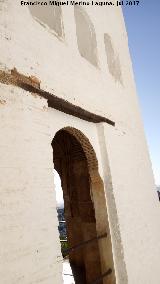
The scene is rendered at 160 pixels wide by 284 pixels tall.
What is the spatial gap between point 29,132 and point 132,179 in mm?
3309

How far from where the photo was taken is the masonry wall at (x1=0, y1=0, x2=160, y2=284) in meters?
3.36

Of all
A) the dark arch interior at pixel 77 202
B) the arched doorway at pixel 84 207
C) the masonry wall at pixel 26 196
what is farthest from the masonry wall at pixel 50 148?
the dark arch interior at pixel 77 202

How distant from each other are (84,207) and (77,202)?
2.70 ft

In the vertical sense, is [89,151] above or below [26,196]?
above

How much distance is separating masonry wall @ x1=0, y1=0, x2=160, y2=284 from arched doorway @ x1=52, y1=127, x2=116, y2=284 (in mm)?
159

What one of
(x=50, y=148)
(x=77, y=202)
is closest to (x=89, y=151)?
(x=50, y=148)

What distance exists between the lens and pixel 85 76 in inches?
222

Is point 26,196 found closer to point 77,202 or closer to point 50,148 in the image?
point 50,148

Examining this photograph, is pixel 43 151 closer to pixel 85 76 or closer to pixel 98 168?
pixel 98 168

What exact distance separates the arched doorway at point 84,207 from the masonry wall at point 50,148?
159mm

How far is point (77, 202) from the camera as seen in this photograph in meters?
7.74

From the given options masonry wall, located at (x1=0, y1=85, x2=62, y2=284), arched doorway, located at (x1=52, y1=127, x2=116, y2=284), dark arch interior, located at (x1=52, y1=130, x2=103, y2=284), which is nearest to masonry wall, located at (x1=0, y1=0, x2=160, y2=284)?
masonry wall, located at (x1=0, y1=85, x2=62, y2=284)

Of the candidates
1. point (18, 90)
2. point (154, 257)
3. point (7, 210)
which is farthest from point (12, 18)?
point (154, 257)

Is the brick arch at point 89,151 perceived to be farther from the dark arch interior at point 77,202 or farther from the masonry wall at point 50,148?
the dark arch interior at point 77,202
